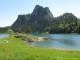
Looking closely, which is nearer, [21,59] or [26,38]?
[21,59]

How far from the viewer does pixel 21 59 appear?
67.4 ft

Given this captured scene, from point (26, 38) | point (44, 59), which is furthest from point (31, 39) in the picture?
point (44, 59)

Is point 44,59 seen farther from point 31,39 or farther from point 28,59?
point 31,39

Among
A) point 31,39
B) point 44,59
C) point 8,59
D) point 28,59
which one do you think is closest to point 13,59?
point 8,59

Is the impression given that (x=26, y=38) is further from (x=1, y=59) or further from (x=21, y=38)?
(x=1, y=59)

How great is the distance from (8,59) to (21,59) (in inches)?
69.3

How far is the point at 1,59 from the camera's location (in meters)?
20.9

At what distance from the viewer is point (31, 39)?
117 metres

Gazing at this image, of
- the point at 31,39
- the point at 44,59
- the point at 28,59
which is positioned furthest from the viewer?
the point at 31,39

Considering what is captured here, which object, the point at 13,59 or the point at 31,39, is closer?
the point at 13,59

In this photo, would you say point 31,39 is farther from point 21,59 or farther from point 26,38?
point 21,59

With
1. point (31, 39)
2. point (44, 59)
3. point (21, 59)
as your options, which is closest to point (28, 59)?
point (21, 59)

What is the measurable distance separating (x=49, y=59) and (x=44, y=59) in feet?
2.17

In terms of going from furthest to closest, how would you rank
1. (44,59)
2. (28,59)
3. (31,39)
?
(31,39) < (44,59) < (28,59)
